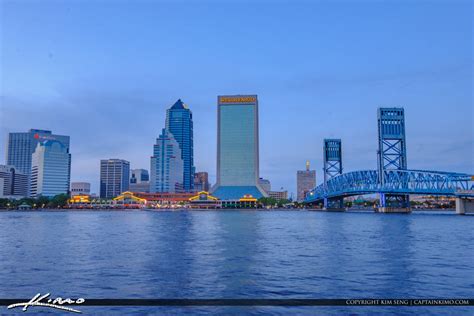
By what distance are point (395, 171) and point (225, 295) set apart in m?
165

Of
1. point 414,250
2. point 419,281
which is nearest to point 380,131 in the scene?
point 414,250

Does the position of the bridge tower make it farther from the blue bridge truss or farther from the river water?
the river water

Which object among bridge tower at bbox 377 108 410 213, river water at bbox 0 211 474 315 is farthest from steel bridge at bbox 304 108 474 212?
river water at bbox 0 211 474 315

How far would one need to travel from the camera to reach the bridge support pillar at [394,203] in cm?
17762

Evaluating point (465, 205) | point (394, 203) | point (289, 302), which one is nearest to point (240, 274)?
point (289, 302)

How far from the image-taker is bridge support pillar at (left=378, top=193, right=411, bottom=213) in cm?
17762

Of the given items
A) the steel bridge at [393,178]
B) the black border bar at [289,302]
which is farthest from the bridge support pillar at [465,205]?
the black border bar at [289,302]

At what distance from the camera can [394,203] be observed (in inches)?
7151

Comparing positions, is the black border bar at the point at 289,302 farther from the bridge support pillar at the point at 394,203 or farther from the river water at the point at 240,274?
the bridge support pillar at the point at 394,203

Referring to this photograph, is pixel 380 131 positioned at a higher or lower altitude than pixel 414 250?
higher

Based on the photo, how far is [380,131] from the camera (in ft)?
620

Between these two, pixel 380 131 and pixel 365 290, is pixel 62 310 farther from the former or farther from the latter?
pixel 380 131

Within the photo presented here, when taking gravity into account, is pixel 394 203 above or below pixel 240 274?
above

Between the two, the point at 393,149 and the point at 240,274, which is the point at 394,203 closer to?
the point at 393,149
